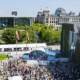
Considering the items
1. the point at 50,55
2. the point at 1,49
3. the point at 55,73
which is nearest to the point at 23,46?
the point at 1,49

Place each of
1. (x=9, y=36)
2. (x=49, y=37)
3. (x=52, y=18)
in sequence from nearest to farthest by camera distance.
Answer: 1. (x=9, y=36)
2. (x=49, y=37)
3. (x=52, y=18)

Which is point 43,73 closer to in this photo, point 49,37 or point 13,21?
point 49,37

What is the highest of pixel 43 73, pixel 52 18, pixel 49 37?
pixel 52 18

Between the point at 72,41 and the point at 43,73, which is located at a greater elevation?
the point at 72,41

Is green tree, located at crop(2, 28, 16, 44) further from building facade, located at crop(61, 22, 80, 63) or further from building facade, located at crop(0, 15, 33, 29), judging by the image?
building facade, located at crop(0, 15, 33, 29)

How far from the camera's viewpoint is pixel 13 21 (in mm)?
66500

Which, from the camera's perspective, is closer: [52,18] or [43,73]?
[43,73]

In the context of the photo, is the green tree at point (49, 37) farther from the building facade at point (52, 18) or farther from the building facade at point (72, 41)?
the building facade at point (52, 18)

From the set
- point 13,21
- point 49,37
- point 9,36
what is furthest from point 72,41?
point 13,21

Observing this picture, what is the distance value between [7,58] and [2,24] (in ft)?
128

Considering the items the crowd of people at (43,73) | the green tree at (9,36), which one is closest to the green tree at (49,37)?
the green tree at (9,36)

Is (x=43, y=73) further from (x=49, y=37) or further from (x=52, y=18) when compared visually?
(x=52, y=18)

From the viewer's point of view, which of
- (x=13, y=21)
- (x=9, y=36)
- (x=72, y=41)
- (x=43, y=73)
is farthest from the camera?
(x=13, y=21)

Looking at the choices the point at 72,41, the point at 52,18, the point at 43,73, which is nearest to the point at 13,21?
the point at 72,41
